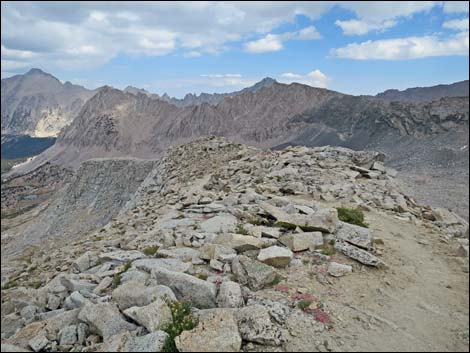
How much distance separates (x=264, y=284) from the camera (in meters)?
9.21

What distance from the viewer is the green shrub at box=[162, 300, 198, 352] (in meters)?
6.77

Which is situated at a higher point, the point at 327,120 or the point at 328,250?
the point at 327,120

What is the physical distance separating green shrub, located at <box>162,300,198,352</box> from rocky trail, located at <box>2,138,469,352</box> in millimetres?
22

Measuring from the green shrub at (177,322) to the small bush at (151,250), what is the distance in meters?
4.88

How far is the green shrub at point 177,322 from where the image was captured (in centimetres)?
677

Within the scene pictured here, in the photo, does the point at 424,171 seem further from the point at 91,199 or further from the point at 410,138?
the point at 91,199

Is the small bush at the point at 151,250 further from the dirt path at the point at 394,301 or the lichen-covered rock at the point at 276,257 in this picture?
the dirt path at the point at 394,301

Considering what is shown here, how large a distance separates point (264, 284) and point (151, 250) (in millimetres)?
4980

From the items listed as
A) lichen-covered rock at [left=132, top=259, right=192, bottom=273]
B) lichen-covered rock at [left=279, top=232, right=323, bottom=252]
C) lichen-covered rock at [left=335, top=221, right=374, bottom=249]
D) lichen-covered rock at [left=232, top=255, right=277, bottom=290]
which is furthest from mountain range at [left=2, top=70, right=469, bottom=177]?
lichen-covered rock at [left=132, top=259, right=192, bottom=273]

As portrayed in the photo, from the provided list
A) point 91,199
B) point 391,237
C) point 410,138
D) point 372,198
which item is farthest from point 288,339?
point 410,138

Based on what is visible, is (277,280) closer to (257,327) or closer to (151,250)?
(257,327)

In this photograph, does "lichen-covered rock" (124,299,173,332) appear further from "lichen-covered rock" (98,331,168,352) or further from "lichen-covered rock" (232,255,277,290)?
"lichen-covered rock" (232,255,277,290)

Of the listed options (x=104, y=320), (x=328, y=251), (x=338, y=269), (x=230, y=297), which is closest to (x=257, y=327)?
(x=230, y=297)

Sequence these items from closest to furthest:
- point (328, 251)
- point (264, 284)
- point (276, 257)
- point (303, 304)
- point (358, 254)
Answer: point (303, 304) < point (264, 284) < point (276, 257) < point (358, 254) < point (328, 251)
